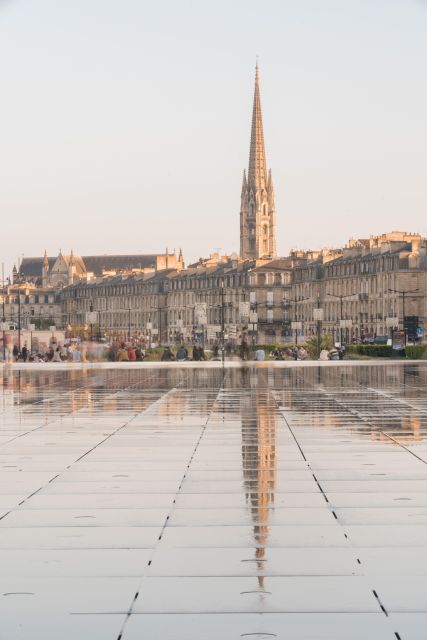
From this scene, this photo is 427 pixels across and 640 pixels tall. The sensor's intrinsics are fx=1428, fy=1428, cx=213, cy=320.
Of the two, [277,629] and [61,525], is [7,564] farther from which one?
[277,629]

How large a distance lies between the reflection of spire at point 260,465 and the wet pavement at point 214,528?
0.03 m

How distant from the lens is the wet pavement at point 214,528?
9.45 metres

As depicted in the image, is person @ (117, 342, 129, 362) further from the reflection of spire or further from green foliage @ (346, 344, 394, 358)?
the reflection of spire

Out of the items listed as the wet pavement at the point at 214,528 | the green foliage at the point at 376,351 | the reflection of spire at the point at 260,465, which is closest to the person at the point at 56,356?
the green foliage at the point at 376,351

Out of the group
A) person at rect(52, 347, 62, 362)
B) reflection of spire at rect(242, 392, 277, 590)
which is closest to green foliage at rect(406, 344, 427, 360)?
person at rect(52, 347, 62, 362)

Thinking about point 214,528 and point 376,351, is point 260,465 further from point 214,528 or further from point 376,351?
point 376,351

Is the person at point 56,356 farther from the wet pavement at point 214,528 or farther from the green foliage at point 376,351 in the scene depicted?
the wet pavement at point 214,528

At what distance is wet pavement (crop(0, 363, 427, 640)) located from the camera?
9.45 metres

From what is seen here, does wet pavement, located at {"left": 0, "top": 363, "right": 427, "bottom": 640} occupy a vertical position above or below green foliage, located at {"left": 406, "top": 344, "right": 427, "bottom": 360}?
below

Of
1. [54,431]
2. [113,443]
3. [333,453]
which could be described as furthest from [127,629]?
[54,431]

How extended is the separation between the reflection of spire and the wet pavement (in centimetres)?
3

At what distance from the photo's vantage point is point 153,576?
10.8 m

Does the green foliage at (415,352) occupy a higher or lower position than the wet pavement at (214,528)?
higher

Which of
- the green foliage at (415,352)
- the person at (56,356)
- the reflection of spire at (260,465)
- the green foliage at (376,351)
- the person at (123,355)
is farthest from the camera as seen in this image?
the green foliage at (376,351)
